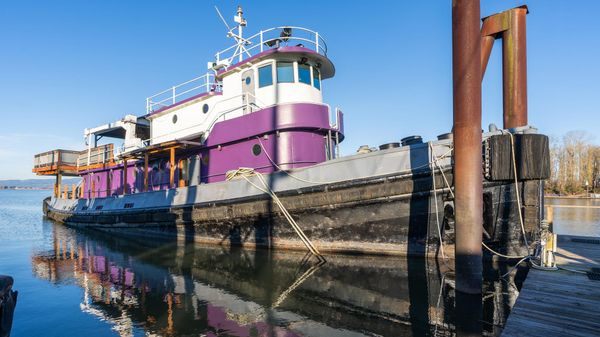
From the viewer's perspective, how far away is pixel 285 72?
416 inches

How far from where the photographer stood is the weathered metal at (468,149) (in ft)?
16.3

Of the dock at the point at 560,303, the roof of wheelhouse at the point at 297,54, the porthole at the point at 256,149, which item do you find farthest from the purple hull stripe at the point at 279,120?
the dock at the point at 560,303

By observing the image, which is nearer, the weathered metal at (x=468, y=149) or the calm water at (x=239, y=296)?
the calm water at (x=239, y=296)

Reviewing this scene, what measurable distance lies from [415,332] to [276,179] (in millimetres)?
5576

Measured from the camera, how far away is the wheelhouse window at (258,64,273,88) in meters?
10.6

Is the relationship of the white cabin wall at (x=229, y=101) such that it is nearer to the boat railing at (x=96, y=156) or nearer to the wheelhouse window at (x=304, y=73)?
the wheelhouse window at (x=304, y=73)

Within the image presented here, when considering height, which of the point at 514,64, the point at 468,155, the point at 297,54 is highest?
the point at 297,54

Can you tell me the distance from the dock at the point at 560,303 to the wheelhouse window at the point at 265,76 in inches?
312

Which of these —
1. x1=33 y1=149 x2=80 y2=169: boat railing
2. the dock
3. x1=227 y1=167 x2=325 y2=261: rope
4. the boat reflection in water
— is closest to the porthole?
x1=227 y1=167 x2=325 y2=261: rope

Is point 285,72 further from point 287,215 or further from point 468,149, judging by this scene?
point 468,149

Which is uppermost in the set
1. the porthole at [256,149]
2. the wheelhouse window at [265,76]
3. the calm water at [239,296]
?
the wheelhouse window at [265,76]

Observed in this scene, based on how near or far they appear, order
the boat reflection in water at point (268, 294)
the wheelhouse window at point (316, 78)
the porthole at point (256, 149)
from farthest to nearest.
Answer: the wheelhouse window at point (316, 78) → the porthole at point (256, 149) → the boat reflection in water at point (268, 294)

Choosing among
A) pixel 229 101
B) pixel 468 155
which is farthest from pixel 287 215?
pixel 468 155

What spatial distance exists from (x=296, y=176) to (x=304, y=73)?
11.7 feet
